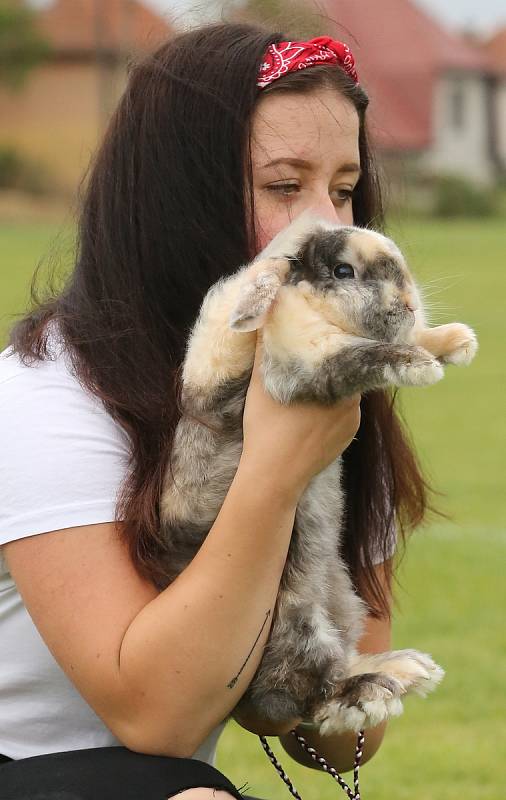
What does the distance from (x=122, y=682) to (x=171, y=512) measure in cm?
34

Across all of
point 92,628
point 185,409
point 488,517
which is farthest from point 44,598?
point 488,517

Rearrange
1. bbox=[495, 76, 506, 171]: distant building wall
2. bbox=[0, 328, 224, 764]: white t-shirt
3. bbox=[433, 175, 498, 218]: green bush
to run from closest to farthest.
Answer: bbox=[0, 328, 224, 764]: white t-shirt → bbox=[433, 175, 498, 218]: green bush → bbox=[495, 76, 506, 171]: distant building wall

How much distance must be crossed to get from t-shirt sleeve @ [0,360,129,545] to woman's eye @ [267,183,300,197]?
58cm

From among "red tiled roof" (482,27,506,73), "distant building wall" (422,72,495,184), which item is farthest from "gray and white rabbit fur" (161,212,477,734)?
"red tiled roof" (482,27,506,73)

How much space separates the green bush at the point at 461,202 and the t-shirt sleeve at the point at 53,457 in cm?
3899

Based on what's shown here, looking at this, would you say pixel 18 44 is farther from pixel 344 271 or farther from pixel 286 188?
pixel 344 271

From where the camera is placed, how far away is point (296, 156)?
8.64ft

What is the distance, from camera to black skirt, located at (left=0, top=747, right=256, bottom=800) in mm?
2299

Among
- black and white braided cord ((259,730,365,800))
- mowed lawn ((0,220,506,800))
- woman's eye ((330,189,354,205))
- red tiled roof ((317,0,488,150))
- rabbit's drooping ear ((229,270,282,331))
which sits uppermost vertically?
rabbit's drooping ear ((229,270,282,331))

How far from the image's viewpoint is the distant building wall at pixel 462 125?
5638 centimetres

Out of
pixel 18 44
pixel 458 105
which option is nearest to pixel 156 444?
pixel 18 44

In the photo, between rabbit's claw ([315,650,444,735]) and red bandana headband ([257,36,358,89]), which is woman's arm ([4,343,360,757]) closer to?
rabbit's claw ([315,650,444,735])

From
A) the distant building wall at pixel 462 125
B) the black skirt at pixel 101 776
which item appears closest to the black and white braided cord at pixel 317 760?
the black skirt at pixel 101 776

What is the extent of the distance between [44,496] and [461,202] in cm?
3996
